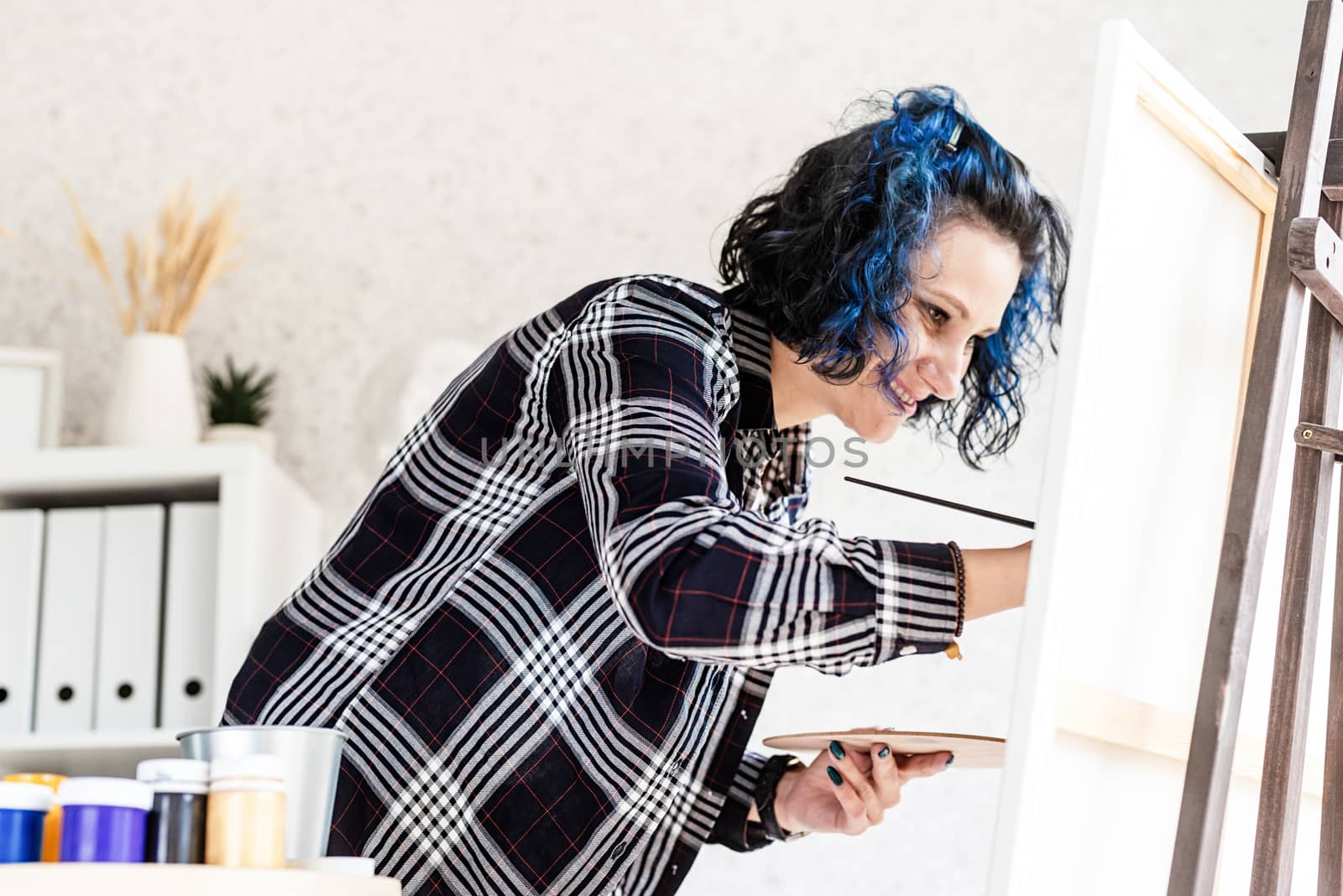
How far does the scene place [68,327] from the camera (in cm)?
206

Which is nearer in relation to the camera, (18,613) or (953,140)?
(953,140)

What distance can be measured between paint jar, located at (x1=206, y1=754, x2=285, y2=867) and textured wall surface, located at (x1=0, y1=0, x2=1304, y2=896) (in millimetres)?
1107

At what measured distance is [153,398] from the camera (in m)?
1.83

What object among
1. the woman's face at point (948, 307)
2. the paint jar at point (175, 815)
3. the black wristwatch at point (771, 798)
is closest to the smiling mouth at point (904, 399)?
the woman's face at point (948, 307)

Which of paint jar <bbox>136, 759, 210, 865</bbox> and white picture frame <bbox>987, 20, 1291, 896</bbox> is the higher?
white picture frame <bbox>987, 20, 1291, 896</bbox>

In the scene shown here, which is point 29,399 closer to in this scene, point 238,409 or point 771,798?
point 238,409

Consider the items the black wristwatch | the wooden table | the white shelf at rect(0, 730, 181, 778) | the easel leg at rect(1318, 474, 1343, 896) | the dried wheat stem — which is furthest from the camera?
the dried wheat stem

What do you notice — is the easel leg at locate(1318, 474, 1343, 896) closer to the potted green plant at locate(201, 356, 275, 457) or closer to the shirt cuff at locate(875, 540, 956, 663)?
the shirt cuff at locate(875, 540, 956, 663)

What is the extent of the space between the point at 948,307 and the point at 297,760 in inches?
23.9

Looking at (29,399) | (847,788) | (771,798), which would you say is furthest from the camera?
(29,399)

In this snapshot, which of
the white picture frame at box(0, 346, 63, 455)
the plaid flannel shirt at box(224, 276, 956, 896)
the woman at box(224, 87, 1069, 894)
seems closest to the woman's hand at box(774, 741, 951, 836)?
the woman at box(224, 87, 1069, 894)

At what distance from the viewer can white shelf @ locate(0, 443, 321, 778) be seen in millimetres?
1658

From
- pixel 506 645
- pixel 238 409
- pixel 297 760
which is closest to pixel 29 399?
pixel 238 409

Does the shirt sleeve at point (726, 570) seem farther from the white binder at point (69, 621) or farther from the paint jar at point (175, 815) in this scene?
the white binder at point (69, 621)
